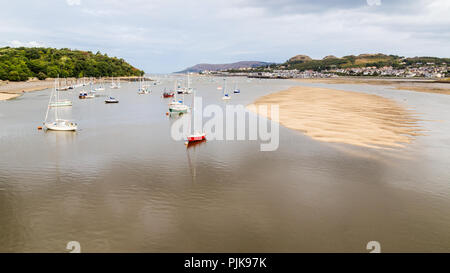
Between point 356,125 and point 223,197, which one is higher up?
point 356,125

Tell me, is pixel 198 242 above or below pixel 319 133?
below

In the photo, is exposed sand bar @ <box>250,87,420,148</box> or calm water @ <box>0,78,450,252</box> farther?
exposed sand bar @ <box>250,87,420,148</box>

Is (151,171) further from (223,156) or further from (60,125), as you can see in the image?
(60,125)

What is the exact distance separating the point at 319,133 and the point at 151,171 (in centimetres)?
2767

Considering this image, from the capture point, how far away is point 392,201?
22109mm

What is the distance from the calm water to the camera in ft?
56.2

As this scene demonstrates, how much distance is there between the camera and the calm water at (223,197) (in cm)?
1712

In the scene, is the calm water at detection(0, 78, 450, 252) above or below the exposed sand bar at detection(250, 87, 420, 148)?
below

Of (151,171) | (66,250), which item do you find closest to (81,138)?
(151,171)

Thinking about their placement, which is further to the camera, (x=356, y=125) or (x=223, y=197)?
(x=356, y=125)

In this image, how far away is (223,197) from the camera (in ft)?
75.0

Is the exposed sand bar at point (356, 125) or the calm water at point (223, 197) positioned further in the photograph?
the exposed sand bar at point (356, 125)

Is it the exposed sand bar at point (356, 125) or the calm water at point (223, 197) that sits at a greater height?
the exposed sand bar at point (356, 125)
